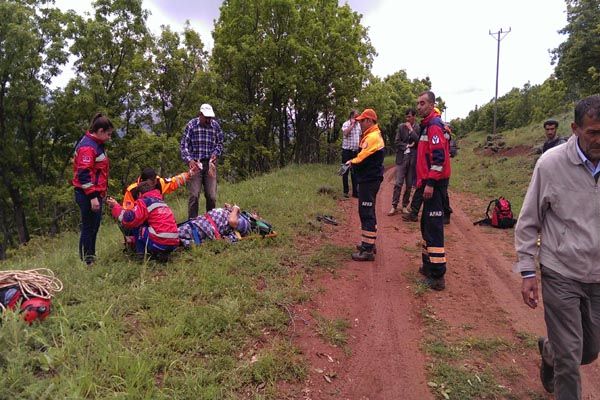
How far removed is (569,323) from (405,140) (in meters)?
7.13

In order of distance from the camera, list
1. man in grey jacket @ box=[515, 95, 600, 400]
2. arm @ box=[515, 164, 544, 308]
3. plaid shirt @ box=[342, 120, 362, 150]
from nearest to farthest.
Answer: man in grey jacket @ box=[515, 95, 600, 400] → arm @ box=[515, 164, 544, 308] → plaid shirt @ box=[342, 120, 362, 150]

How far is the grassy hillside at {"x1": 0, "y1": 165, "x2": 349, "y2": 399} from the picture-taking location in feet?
9.37

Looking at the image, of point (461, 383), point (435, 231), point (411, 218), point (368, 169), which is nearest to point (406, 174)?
point (411, 218)

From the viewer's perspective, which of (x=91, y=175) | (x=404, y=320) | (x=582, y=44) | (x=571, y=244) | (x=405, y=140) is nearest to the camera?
(x=571, y=244)

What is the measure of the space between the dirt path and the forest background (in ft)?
42.9

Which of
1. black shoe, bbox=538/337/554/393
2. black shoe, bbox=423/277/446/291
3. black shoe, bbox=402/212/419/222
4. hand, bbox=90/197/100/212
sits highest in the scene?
hand, bbox=90/197/100/212

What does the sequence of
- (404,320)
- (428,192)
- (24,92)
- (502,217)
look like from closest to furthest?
(404,320) < (428,192) < (502,217) < (24,92)

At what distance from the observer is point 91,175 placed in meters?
4.99

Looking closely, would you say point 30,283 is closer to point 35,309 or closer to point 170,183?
point 35,309

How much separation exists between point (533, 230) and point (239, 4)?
59.1 ft

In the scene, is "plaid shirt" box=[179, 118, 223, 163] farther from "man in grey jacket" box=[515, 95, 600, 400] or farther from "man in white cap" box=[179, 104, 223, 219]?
"man in grey jacket" box=[515, 95, 600, 400]

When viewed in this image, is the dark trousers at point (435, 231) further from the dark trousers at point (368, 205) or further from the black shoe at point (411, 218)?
the black shoe at point (411, 218)

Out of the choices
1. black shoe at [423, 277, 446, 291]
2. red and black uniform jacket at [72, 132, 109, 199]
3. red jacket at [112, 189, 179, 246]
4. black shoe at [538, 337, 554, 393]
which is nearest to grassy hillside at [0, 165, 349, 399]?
red jacket at [112, 189, 179, 246]

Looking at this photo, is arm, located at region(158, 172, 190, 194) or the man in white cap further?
the man in white cap
